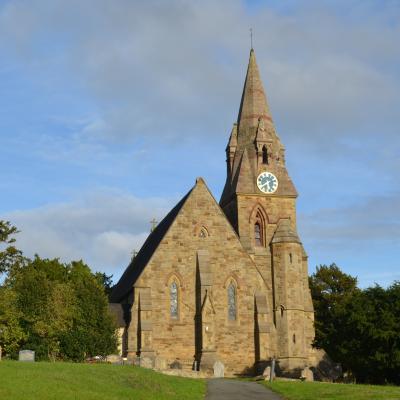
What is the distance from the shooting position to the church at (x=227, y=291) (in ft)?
159

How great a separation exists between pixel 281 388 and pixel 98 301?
2073 centimetres

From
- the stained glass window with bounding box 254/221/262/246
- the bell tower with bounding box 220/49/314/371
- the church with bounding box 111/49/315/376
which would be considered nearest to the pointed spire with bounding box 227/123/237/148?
the bell tower with bounding box 220/49/314/371

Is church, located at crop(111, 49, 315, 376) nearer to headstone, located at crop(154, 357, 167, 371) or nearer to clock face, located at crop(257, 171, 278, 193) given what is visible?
clock face, located at crop(257, 171, 278, 193)

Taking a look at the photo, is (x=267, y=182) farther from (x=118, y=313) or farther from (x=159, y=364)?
(x=159, y=364)

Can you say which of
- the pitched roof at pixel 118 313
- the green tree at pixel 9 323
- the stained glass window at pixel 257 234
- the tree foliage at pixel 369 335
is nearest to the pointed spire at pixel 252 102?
the stained glass window at pixel 257 234

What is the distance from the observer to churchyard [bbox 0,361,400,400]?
22109 millimetres

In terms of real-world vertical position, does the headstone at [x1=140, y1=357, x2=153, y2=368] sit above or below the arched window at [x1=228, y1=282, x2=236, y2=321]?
below

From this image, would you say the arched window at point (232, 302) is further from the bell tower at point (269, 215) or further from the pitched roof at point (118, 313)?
the pitched roof at point (118, 313)

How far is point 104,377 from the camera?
27547mm

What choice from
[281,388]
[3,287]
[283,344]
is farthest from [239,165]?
[281,388]

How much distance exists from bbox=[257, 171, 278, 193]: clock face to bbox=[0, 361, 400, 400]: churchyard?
90.2 ft

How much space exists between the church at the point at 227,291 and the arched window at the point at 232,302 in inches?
2.7

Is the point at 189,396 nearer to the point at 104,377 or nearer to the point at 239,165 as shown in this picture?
the point at 104,377

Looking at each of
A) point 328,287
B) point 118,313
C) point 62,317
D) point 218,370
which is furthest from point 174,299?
point 328,287
